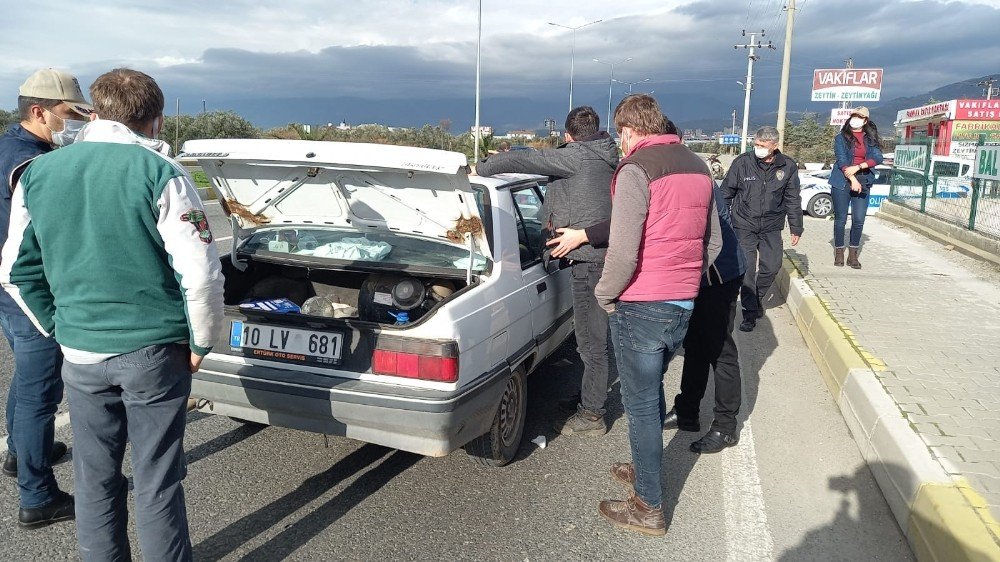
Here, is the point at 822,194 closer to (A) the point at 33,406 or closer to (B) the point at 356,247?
(B) the point at 356,247

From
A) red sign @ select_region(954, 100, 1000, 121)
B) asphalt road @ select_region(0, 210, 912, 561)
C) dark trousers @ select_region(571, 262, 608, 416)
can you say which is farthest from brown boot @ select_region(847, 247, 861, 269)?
red sign @ select_region(954, 100, 1000, 121)

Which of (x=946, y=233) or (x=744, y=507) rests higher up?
(x=946, y=233)

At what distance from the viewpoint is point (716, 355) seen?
→ 4.04 m

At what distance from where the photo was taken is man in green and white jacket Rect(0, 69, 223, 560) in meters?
2.28

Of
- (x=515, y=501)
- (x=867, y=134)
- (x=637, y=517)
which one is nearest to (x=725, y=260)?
(x=637, y=517)

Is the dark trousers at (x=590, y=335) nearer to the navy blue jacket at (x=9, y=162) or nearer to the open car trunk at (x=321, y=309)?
the open car trunk at (x=321, y=309)

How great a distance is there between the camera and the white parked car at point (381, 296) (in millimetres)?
3219

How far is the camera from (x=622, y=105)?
3.32m

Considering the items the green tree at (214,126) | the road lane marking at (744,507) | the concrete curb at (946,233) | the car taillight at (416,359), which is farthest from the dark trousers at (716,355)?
the green tree at (214,126)

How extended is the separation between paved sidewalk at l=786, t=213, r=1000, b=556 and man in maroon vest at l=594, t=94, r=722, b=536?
1.46 metres

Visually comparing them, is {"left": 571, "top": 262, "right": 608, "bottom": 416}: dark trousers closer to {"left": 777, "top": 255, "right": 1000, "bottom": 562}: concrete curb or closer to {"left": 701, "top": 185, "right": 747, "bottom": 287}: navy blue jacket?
{"left": 701, "top": 185, "right": 747, "bottom": 287}: navy blue jacket

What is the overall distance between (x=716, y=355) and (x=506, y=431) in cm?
130

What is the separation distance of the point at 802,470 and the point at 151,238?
3542mm

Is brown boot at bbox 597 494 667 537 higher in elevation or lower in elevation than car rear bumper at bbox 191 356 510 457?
lower
